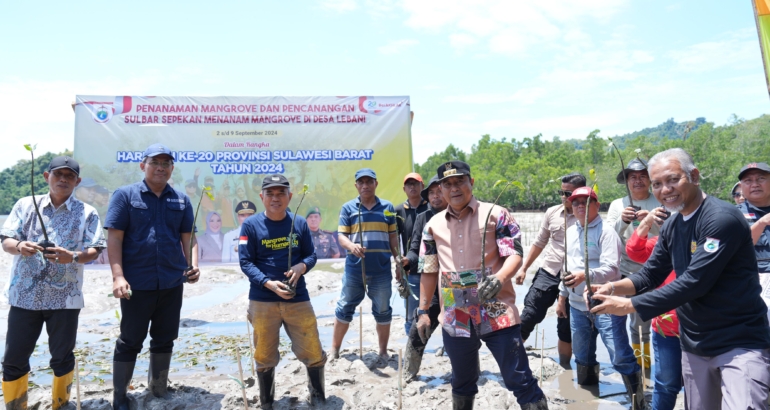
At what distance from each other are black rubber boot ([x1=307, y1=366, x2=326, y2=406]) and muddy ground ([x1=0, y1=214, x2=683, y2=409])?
0.14 meters

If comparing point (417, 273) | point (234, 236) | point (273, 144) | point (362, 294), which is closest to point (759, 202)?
point (417, 273)

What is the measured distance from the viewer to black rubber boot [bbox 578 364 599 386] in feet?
15.4

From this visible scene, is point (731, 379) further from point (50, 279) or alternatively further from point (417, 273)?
point (50, 279)

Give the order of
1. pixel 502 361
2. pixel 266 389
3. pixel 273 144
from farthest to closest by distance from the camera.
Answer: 1. pixel 273 144
2. pixel 266 389
3. pixel 502 361

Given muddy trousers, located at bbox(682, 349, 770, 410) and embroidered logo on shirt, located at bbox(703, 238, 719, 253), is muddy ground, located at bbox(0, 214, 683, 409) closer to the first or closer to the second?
muddy trousers, located at bbox(682, 349, 770, 410)

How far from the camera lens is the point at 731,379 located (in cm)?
240

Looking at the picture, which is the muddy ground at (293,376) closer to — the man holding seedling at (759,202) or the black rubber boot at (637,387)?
the black rubber boot at (637,387)

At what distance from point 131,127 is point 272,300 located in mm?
6107

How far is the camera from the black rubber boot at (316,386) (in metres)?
4.24

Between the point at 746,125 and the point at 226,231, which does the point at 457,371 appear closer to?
the point at 226,231

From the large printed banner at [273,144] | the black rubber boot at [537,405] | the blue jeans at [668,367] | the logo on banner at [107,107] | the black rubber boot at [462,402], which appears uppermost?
the logo on banner at [107,107]

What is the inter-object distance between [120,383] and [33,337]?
75cm

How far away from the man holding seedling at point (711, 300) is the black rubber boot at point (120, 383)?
353cm

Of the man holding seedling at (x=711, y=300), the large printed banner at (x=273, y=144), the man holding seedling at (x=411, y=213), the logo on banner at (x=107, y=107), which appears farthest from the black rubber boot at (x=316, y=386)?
the logo on banner at (x=107, y=107)
